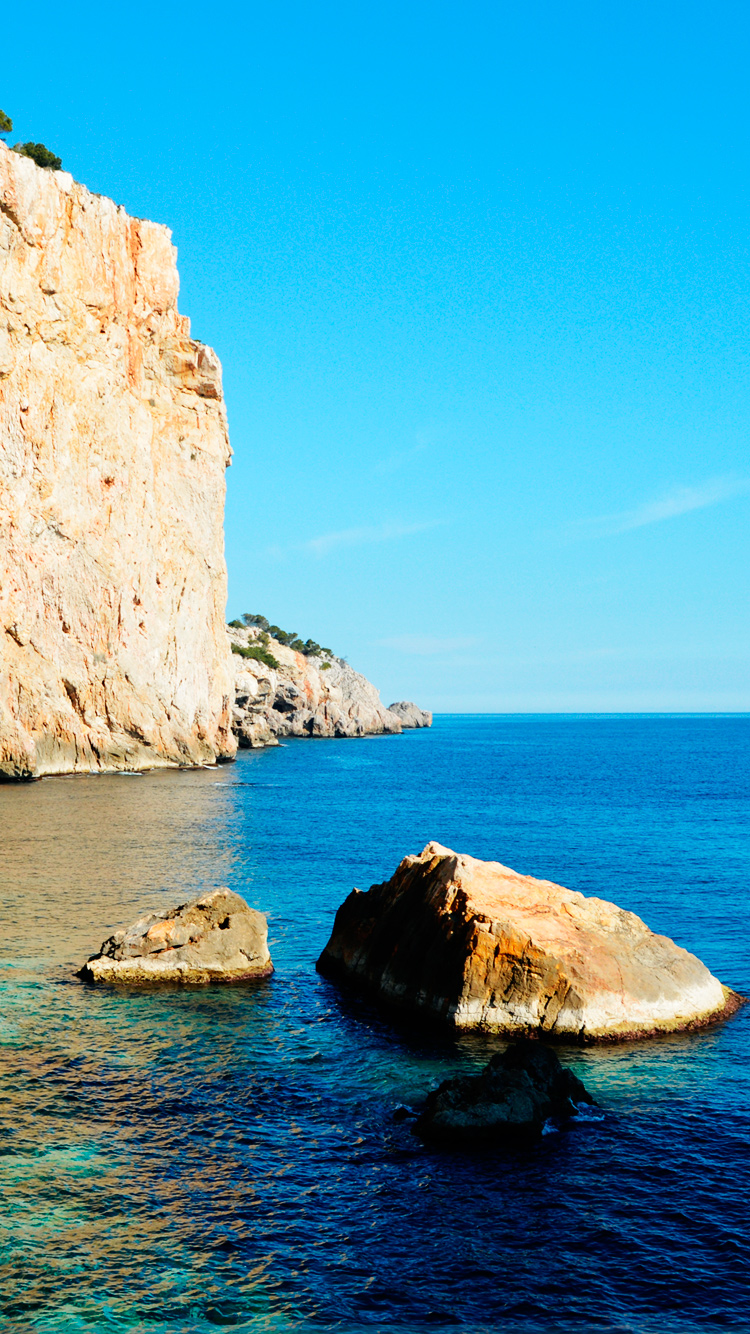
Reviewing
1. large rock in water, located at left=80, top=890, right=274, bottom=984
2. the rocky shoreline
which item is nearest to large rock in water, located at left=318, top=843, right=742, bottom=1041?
large rock in water, located at left=80, top=890, right=274, bottom=984

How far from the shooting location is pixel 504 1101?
1689cm

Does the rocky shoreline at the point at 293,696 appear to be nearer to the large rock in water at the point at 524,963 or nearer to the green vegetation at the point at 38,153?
A: the green vegetation at the point at 38,153

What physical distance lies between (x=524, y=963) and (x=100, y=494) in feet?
205

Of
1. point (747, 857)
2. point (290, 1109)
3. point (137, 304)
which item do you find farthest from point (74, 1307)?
point (137, 304)

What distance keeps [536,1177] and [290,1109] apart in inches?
181

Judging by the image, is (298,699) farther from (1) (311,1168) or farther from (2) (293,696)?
(1) (311,1168)

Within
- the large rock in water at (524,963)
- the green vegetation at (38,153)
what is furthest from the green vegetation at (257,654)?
the large rock in water at (524,963)

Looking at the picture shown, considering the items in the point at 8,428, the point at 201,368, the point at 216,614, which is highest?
the point at 201,368

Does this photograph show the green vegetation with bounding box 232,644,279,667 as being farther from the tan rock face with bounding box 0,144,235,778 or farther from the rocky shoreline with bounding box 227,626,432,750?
the tan rock face with bounding box 0,144,235,778

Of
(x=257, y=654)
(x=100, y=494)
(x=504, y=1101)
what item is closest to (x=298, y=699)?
(x=257, y=654)

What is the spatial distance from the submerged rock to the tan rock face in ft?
182

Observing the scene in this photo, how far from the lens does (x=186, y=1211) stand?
14.1m

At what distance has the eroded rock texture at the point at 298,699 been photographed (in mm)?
137750

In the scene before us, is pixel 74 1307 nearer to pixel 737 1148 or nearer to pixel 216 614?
pixel 737 1148
